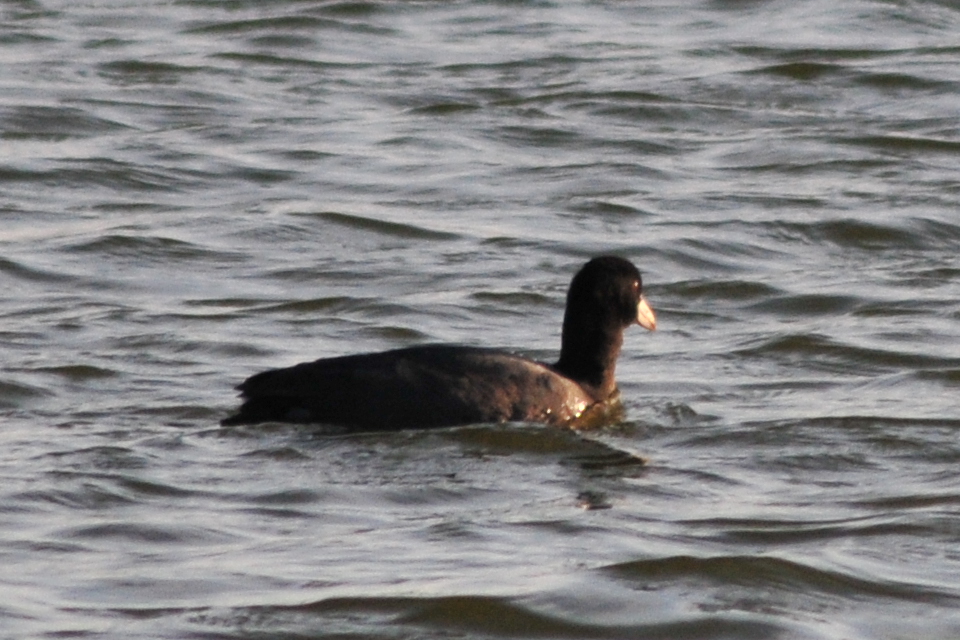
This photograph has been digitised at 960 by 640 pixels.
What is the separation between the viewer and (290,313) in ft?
42.5

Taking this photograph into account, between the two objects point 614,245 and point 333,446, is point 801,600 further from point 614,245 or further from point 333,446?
point 614,245

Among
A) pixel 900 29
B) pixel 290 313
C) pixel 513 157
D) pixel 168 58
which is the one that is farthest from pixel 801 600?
pixel 900 29

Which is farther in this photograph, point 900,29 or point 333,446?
point 900,29

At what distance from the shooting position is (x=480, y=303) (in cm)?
1330

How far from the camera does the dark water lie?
7746 mm

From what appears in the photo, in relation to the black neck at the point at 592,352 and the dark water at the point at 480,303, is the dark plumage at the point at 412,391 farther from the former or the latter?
the black neck at the point at 592,352

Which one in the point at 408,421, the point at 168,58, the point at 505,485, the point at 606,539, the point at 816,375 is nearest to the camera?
the point at 606,539

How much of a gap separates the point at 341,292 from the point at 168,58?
854 centimetres

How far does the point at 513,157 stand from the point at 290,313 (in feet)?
17.2

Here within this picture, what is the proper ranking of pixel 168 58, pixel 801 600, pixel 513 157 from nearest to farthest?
pixel 801 600 < pixel 513 157 < pixel 168 58

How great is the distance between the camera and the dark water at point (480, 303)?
7.75 m

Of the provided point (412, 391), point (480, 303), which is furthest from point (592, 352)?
point (480, 303)

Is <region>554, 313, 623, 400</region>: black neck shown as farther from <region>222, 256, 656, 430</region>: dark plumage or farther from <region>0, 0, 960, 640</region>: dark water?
<region>222, 256, 656, 430</region>: dark plumage

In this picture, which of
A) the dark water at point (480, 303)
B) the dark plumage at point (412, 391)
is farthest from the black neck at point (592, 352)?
the dark plumage at point (412, 391)
